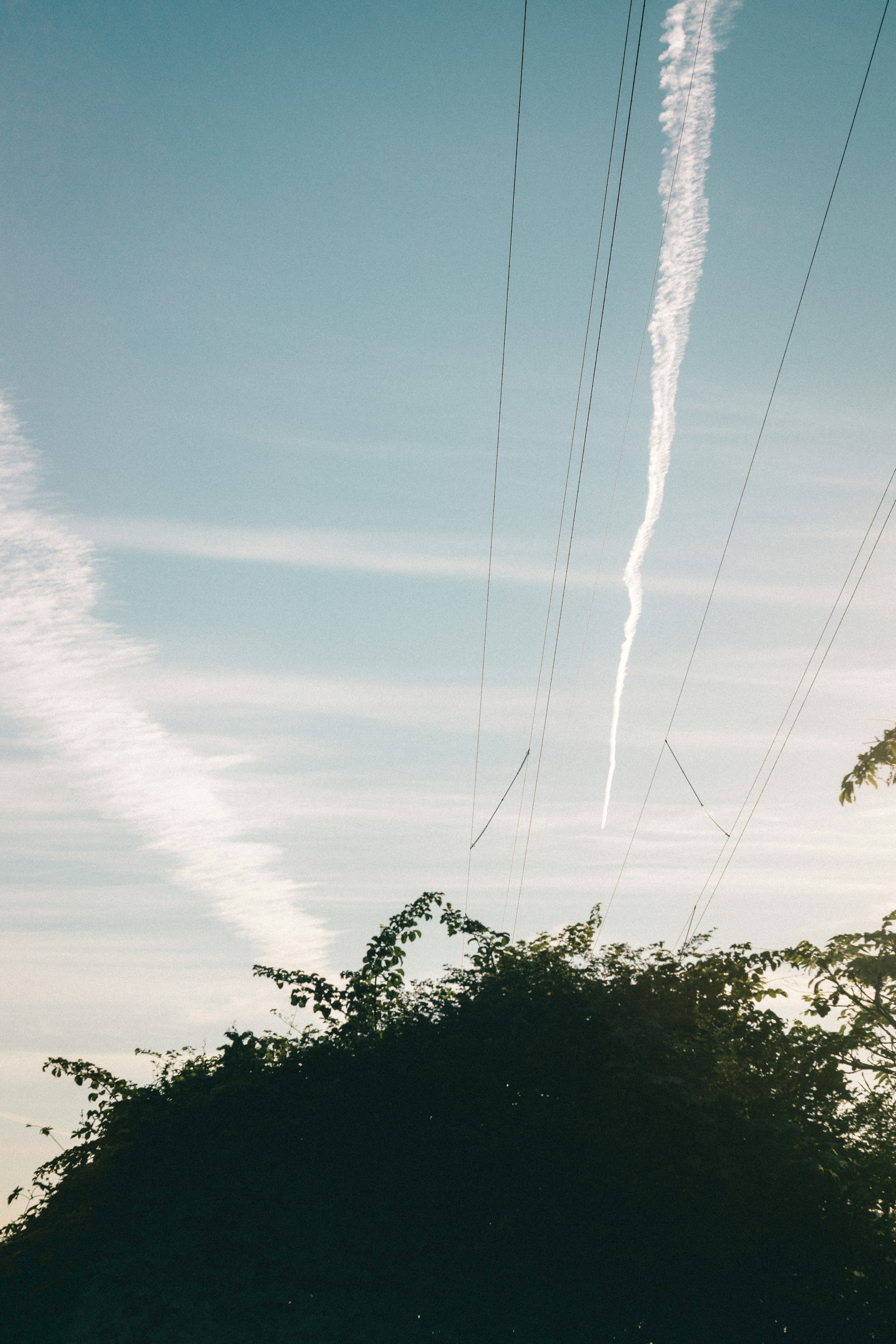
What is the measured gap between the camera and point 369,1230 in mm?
10609

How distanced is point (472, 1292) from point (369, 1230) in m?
1.43

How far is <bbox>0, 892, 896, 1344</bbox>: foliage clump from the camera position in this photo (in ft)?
32.2

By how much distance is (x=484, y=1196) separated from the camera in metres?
10.7

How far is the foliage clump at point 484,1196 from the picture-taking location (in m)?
9.83

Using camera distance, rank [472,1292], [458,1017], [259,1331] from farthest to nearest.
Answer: [458,1017]
[472,1292]
[259,1331]

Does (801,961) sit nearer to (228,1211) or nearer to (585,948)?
(585,948)

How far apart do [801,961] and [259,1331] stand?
33.9 feet

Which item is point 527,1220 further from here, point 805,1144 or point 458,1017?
point 805,1144

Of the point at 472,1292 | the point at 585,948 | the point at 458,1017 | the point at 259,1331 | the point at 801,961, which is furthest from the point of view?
the point at 801,961

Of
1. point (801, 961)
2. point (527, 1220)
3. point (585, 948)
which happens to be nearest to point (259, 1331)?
point (527, 1220)

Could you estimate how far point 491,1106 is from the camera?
11.1m

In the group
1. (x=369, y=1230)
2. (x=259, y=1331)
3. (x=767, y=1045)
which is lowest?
(x=259, y=1331)

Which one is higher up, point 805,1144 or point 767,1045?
point 767,1045

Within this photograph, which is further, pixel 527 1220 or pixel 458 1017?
pixel 458 1017
